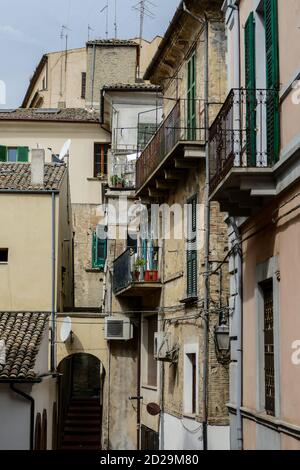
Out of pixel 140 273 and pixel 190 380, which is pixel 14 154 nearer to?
pixel 140 273

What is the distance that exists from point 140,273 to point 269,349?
1179cm

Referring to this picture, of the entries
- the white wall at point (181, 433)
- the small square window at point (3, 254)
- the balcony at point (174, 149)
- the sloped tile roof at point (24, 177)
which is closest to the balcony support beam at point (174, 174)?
the balcony at point (174, 149)

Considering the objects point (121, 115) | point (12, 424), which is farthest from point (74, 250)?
point (12, 424)

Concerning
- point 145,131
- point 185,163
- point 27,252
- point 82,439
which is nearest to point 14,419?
point 185,163

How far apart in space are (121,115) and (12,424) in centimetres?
1417

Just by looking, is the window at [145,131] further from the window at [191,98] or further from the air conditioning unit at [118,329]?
the window at [191,98]

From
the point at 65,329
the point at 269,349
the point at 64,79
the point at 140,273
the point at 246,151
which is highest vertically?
the point at 64,79

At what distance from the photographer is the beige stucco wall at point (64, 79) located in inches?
1912

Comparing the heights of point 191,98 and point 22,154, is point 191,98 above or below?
below

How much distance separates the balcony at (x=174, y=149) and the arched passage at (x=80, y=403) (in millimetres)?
11064

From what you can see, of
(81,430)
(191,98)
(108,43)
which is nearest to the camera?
(191,98)

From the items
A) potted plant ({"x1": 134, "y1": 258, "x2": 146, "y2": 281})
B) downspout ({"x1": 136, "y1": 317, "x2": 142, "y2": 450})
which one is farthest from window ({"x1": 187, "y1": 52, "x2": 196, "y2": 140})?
downspout ({"x1": 136, "y1": 317, "x2": 142, "y2": 450})

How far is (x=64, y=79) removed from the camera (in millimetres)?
48875

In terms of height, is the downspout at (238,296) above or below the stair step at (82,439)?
above
